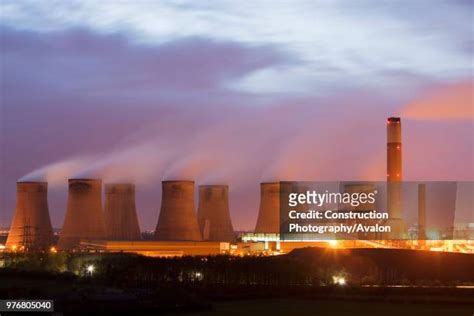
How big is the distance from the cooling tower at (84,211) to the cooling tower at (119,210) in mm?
2832

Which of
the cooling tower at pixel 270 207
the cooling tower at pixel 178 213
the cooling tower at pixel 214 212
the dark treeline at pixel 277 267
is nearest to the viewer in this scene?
the dark treeline at pixel 277 267

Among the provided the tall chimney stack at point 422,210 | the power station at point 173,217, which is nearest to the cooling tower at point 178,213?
the power station at point 173,217

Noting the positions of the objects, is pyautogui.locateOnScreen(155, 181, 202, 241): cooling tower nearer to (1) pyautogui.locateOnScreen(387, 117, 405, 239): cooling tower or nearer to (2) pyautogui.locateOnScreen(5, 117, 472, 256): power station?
(2) pyautogui.locateOnScreen(5, 117, 472, 256): power station

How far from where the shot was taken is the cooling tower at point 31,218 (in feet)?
186

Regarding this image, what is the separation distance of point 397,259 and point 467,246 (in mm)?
12345

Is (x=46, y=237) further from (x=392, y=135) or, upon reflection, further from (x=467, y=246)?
(x=467, y=246)

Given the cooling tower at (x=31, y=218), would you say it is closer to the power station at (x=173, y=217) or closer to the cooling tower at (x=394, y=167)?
the power station at (x=173, y=217)

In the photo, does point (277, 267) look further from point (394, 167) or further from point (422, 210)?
point (422, 210)

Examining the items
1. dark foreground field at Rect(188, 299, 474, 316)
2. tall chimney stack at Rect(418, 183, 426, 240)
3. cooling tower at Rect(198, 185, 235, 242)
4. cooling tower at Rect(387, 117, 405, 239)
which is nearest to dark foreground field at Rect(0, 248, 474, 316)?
dark foreground field at Rect(188, 299, 474, 316)

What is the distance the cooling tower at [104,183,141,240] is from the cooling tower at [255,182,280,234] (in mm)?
8768

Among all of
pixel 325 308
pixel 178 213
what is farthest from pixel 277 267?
pixel 178 213

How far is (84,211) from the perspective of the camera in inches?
2226

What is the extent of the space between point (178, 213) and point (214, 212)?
5.27 metres

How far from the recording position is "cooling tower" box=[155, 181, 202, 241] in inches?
2275
